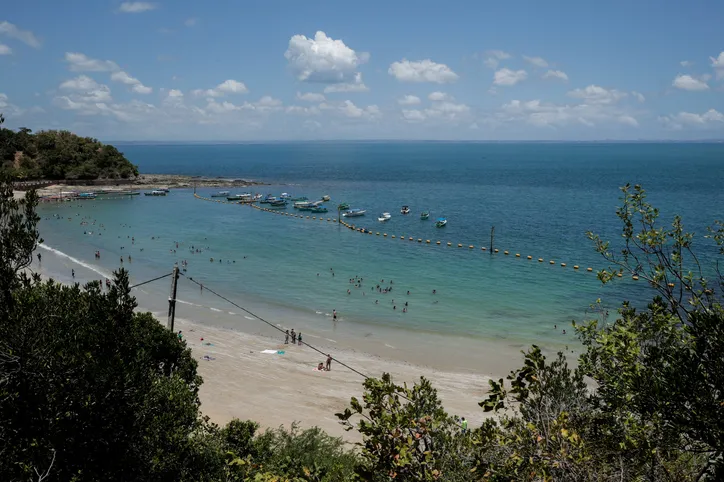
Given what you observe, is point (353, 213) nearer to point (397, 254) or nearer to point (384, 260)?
point (397, 254)

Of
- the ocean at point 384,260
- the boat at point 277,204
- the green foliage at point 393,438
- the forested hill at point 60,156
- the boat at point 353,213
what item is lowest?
the ocean at point 384,260

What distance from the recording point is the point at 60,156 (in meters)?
108

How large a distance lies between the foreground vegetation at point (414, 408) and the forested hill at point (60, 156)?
106 meters

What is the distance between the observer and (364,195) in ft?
358

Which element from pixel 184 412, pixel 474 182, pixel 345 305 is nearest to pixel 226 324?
pixel 345 305

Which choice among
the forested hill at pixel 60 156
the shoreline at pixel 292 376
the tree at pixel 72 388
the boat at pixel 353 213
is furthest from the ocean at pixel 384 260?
the tree at pixel 72 388

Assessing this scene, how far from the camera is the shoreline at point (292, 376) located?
23.9 meters

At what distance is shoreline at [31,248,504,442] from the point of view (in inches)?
942

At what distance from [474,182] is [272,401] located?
123 metres

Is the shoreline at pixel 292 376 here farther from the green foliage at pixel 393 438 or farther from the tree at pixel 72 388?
the green foliage at pixel 393 438

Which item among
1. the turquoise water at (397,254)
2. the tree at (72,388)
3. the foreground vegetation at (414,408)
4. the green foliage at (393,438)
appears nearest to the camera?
the green foliage at (393,438)

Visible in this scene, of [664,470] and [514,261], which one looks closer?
[664,470]

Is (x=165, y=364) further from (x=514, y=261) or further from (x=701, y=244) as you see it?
(x=701, y=244)

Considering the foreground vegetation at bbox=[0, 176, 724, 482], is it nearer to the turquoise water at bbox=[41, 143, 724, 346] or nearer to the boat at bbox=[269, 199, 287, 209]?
the turquoise water at bbox=[41, 143, 724, 346]
